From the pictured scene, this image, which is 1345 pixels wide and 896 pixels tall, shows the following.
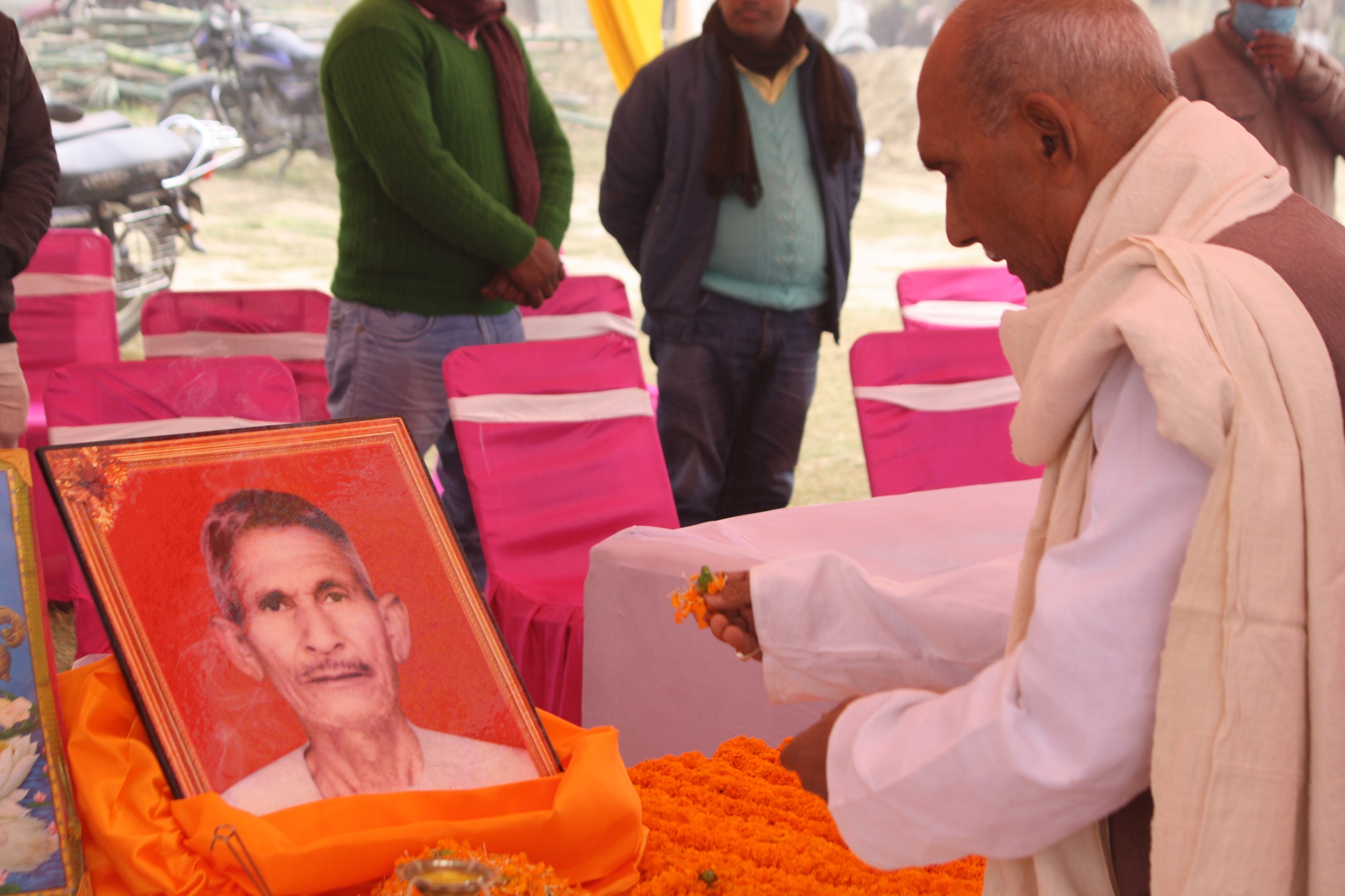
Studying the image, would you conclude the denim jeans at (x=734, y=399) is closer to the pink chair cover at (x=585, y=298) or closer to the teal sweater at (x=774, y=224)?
the teal sweater at (x=774, y=224)

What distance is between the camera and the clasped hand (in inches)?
111

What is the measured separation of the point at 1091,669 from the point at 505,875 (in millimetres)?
606

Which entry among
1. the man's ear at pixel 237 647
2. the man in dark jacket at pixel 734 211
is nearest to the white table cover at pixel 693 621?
the man's ear at pixel 237 647

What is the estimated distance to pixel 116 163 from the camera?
5.77m

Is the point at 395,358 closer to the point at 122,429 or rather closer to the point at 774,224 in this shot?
the point at 122,429

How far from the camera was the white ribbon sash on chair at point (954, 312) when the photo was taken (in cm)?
446

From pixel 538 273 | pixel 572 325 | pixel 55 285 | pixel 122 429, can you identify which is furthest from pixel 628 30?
pixel 122 429

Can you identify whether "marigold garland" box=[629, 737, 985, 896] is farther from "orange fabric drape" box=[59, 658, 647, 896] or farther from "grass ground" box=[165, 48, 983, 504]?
"grass ground" box=[165, 48, 983, 504]

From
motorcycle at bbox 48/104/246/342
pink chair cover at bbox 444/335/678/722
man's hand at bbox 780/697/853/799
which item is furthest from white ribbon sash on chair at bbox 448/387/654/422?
motorcycle at bbox 48/104/246/342

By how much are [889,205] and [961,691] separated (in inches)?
369

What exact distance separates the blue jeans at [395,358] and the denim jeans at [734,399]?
2.02ft

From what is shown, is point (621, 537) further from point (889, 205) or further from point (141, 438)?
point (889, 205)

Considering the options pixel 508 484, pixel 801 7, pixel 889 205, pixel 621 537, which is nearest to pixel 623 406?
pixel 508 484

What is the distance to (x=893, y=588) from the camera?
1.15 meters
